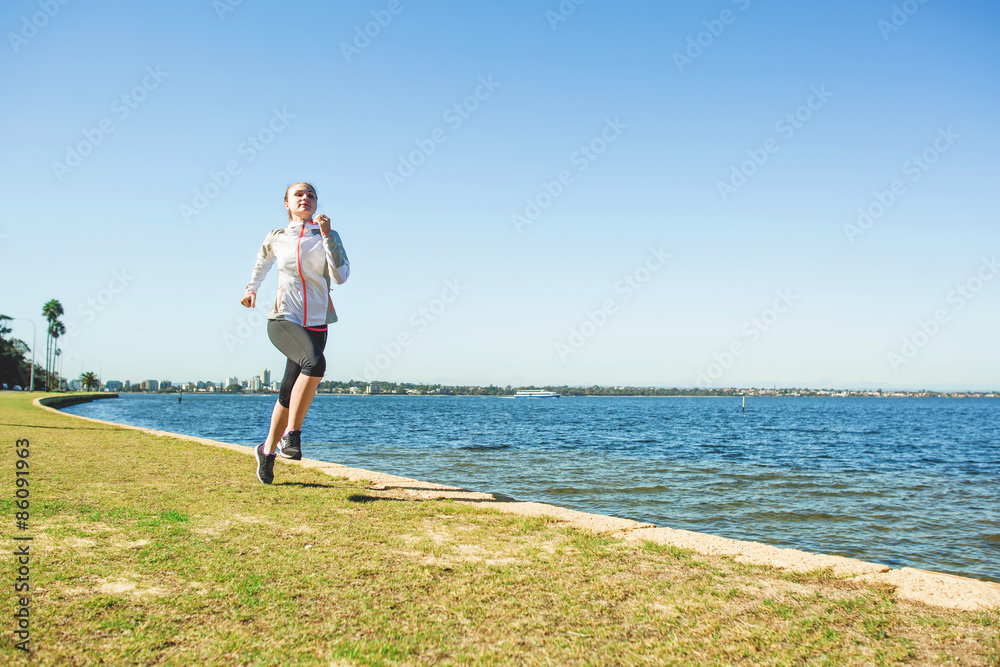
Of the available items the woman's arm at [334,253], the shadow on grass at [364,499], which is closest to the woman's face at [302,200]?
the woman's arm at [334,253]

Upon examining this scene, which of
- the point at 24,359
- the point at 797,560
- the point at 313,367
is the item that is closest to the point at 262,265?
the point at 313,367

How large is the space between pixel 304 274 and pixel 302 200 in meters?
0.69

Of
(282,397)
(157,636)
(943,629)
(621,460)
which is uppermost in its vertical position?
(282,397)

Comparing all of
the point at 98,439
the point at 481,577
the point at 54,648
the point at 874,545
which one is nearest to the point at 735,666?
the point at 481,577

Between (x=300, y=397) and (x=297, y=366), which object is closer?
(x=300, y=397)

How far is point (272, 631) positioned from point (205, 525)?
6.89 ft

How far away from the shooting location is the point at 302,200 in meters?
5.74

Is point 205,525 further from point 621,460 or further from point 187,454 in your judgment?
point 621,460

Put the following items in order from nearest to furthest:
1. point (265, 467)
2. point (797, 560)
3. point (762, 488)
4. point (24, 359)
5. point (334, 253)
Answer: point (797, 560)
point (334, 253)
point (265, 467)
point (762, 488)
point (24, 359)

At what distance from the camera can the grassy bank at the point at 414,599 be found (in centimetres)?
242

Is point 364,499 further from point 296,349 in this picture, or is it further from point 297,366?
point 296,349

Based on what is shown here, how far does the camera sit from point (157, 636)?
8.00 feet

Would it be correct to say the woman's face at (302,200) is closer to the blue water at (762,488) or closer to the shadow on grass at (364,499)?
the shadow on grass at (364,499)

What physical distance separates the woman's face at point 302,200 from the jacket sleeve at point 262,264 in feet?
0.98
